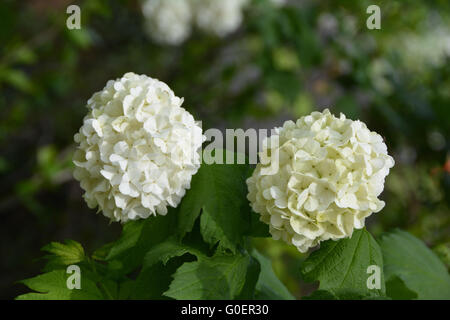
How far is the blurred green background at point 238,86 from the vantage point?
2.75 metres

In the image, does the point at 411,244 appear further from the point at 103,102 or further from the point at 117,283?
the point at 103,102

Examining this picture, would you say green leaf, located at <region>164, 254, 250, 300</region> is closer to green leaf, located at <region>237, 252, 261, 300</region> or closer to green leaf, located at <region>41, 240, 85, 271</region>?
green leaf, located at <region>237, 252, 261, 300</region>

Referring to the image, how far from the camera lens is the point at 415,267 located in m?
1.24

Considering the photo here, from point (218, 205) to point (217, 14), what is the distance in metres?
2.07

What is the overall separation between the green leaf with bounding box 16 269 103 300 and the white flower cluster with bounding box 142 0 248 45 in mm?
2116

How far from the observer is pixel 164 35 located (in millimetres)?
2936

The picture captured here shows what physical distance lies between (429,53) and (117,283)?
4189 mm

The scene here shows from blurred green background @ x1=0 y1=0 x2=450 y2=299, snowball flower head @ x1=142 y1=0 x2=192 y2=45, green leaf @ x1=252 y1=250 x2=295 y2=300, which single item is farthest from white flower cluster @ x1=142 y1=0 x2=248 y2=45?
green leaf @ x1=252 y1=250 x2=295 y2=300

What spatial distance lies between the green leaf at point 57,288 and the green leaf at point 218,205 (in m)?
0.25

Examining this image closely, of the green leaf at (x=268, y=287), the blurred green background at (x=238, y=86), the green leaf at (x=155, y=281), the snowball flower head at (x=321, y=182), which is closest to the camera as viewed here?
the snowball flower head at (x=321, y=182)

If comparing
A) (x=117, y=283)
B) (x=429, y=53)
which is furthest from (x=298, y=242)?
(x=429, y=53)

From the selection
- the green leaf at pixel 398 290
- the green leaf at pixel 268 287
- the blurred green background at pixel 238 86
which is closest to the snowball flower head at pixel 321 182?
the green leaf at pixel 268 287

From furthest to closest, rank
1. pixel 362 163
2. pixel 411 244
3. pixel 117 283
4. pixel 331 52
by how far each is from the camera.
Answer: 1. pixel 331 52
2. pixel 411 244
3. pixel 117 283
4. pixel 362 163

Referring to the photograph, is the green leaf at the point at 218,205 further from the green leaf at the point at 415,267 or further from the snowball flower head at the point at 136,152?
the green leaf at the point at 415,267
